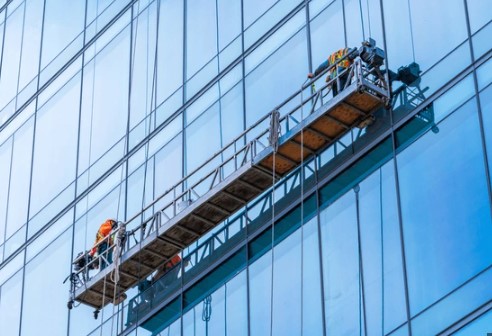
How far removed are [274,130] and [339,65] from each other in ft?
6.12

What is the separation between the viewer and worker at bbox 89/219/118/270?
34.4 meters

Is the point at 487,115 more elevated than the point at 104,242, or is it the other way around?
the point at 104,242

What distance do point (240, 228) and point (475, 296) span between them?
7.30m

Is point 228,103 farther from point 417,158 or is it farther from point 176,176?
point 417,158

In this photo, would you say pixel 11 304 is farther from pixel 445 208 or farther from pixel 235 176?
pixel 445 208

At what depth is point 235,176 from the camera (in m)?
30.7

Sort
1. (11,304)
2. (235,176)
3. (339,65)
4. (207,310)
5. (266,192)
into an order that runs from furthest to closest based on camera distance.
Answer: (11,304) < (207,310) < (266,192) < (235,176) < (339,65)

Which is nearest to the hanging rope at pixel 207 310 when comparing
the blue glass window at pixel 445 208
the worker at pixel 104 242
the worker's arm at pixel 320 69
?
the worker at pixel 104 242

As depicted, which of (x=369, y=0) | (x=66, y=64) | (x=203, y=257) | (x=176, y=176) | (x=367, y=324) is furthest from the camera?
(x=66, y=64)

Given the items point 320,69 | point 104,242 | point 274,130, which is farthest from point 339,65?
point 104,242

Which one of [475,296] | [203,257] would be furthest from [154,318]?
[475,296]

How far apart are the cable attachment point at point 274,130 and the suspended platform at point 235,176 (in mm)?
61

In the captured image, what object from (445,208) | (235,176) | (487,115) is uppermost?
(235,176)

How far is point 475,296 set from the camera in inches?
1000
